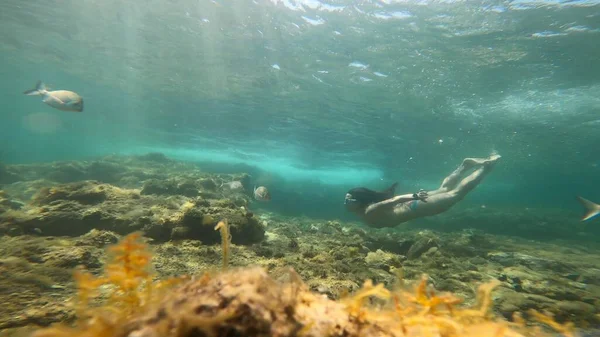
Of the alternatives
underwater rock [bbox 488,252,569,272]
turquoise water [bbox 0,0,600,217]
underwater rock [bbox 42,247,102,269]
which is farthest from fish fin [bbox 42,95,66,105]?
underwater rock [bbox 488,252,569,272]

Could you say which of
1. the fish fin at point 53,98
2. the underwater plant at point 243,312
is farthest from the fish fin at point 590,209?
the fish fin at point 53,98

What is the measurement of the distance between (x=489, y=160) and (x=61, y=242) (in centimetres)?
1287

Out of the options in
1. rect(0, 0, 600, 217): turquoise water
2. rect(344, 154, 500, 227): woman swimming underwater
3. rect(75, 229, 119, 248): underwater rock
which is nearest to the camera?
rect(75, 229, 119, 248): underwater rock

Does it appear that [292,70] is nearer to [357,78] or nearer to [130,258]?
[357,78]

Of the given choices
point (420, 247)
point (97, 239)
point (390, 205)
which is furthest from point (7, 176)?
point (420, 247)

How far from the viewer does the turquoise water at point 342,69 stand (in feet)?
41.8

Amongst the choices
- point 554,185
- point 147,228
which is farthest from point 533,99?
point 554,185

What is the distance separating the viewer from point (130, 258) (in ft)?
4.95

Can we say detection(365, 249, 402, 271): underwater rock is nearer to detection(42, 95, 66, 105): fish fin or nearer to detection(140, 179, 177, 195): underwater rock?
detection(140, 179, 177, 195): underwater rock

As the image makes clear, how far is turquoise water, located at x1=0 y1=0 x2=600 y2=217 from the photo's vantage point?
41.8 feet

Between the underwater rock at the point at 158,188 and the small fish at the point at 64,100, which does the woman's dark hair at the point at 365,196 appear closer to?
the underwater rock at the point at 158,188

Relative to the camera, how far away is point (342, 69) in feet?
56.0

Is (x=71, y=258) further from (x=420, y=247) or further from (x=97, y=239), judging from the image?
(x=420, y=247)

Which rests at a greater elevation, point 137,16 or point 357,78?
point 137,16
